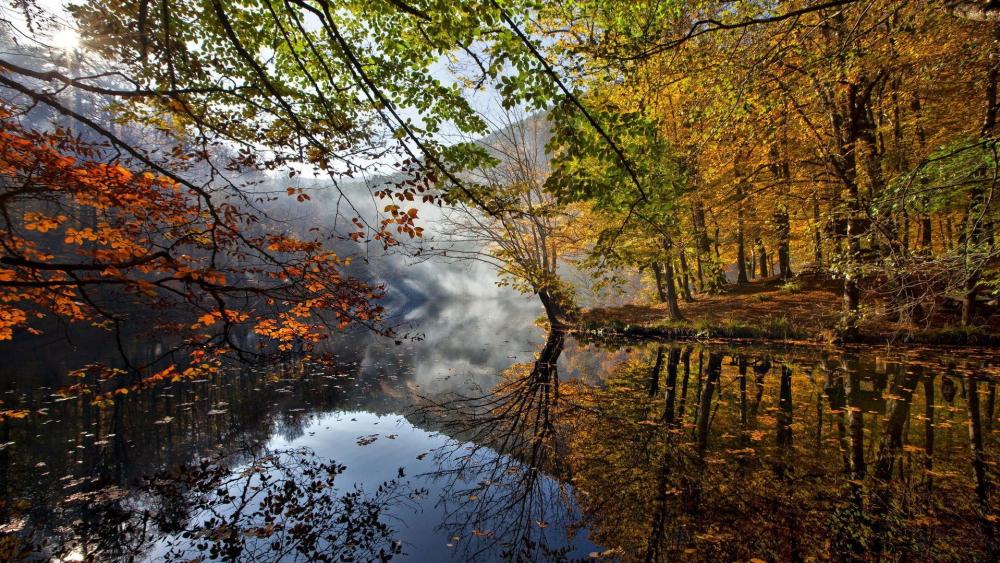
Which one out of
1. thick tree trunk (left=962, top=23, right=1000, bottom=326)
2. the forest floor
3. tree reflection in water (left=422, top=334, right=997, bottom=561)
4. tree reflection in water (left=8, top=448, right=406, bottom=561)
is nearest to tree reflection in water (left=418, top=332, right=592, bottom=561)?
tree reflection in water (left=422, top=334, right=997, bottom=561)

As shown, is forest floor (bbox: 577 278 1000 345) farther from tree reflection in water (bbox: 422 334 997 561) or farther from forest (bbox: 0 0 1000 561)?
tree reflection in water (bbox: 422 334 997 561)

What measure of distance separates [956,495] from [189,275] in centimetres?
735

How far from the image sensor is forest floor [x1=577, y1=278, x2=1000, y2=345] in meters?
10.4

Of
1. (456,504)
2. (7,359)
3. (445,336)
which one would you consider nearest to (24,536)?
(456,504)

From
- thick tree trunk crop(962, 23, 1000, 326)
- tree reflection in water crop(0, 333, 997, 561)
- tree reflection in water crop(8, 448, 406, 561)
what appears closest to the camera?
tree reflection in water crop(0, 333, 997, 561)

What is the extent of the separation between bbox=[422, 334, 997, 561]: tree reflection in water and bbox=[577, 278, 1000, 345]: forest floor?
3680 mm

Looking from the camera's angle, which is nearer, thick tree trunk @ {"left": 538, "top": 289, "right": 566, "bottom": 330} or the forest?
the forest

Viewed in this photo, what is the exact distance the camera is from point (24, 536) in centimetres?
377

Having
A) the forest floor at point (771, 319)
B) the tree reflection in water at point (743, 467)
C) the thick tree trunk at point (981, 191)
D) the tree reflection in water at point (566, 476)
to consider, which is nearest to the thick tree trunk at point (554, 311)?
the forest floor at point (771, 319)

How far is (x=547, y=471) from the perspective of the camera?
4645mm

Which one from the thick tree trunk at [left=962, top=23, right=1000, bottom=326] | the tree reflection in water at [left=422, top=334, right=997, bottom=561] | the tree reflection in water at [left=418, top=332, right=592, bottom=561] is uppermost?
the thick tree trunk at [left=962, top=23, right=1000, bottom=326]

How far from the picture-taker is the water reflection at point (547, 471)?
3.34 m

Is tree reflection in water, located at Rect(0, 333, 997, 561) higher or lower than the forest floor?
lower

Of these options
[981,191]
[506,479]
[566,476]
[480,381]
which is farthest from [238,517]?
[981,191]
